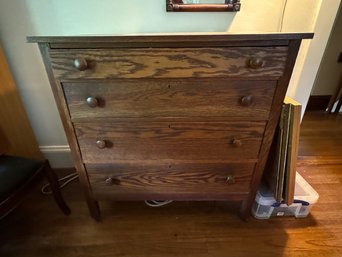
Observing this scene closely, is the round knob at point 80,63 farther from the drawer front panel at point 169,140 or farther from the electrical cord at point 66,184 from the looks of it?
the electrical cord at point 66,184

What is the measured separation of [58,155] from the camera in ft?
5.38

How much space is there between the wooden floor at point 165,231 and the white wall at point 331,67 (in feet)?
4.60

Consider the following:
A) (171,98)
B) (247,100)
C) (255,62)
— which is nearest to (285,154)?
(247,100)

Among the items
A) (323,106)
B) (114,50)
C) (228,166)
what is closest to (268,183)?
(228,166)

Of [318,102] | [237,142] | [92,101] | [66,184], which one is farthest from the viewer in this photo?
[318,102]

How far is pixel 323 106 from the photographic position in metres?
2.51

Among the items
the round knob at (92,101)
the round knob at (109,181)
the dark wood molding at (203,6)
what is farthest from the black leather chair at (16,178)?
the dark wood molding at (203,6)

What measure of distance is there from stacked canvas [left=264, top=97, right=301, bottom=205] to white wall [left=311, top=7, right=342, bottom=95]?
1.66m

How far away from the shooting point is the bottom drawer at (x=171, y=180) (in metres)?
1.06

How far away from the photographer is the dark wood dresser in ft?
2.53

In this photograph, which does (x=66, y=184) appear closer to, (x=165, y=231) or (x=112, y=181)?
(x=112, y=181)

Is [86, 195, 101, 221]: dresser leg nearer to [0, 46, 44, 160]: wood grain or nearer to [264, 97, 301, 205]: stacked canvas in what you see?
[0, 46, 44, 160]: wood grain

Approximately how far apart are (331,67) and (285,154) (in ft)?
6.14

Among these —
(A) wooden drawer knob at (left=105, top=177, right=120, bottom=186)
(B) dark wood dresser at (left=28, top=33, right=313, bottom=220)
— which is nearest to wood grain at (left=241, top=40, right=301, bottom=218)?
(B) dark wood dresser at (left=28, top=33, right=313, bottom=220)
